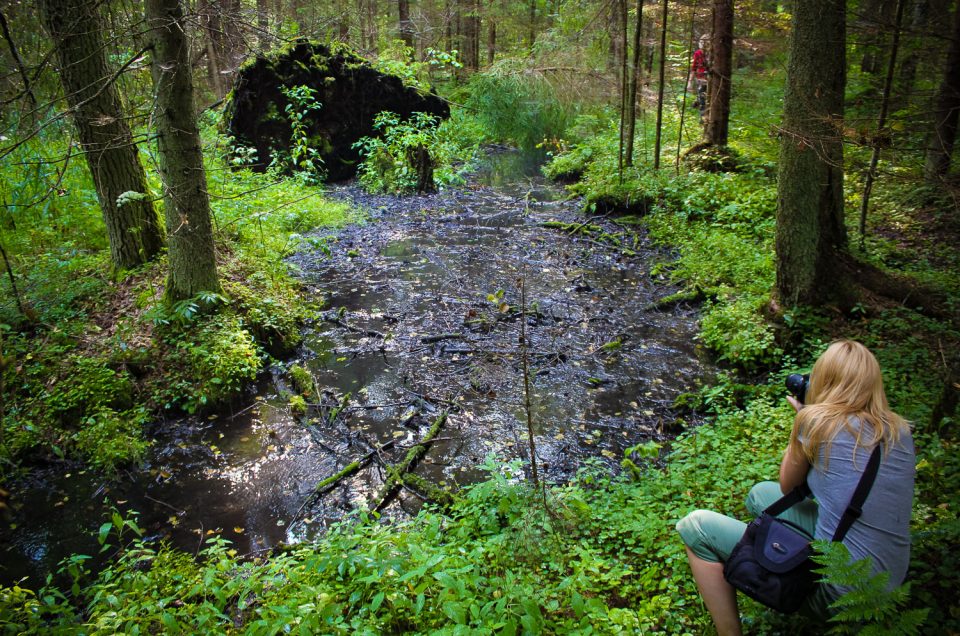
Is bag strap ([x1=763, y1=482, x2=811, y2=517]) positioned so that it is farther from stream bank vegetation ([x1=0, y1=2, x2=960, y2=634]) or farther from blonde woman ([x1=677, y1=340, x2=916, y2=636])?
stream bank vegetation ([x1=0, y1=2, x2=960, y2=634])

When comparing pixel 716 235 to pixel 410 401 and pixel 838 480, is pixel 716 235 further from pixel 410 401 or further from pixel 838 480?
pixel 838 480

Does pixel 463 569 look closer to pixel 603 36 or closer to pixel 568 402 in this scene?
pixel 568 402

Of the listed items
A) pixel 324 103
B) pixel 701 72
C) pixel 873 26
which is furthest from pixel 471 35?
pixel 873 26

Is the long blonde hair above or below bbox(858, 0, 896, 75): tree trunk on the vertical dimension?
below

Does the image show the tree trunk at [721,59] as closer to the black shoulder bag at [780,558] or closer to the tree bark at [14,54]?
the black shoulder bag at [780,558]

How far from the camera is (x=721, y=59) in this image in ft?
38.6

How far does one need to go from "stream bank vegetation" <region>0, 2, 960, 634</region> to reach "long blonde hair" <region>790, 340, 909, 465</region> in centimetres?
60

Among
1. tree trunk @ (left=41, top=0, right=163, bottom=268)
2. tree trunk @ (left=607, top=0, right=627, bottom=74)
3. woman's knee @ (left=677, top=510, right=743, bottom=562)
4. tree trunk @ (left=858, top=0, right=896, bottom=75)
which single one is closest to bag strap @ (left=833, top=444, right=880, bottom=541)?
woman's knee @ (left=677, top=510, right=743, bottom=562)

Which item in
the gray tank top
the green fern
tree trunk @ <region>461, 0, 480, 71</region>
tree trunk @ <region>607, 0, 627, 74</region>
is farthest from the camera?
tree trunk @ <region>461, 0, 480, 71</region>

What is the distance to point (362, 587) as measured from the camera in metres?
3.17

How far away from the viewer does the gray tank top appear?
7.95ft

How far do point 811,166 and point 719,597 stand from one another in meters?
5.40

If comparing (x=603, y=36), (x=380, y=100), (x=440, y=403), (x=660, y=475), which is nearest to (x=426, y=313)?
(x=440, y=403)

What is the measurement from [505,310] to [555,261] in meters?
2.67
